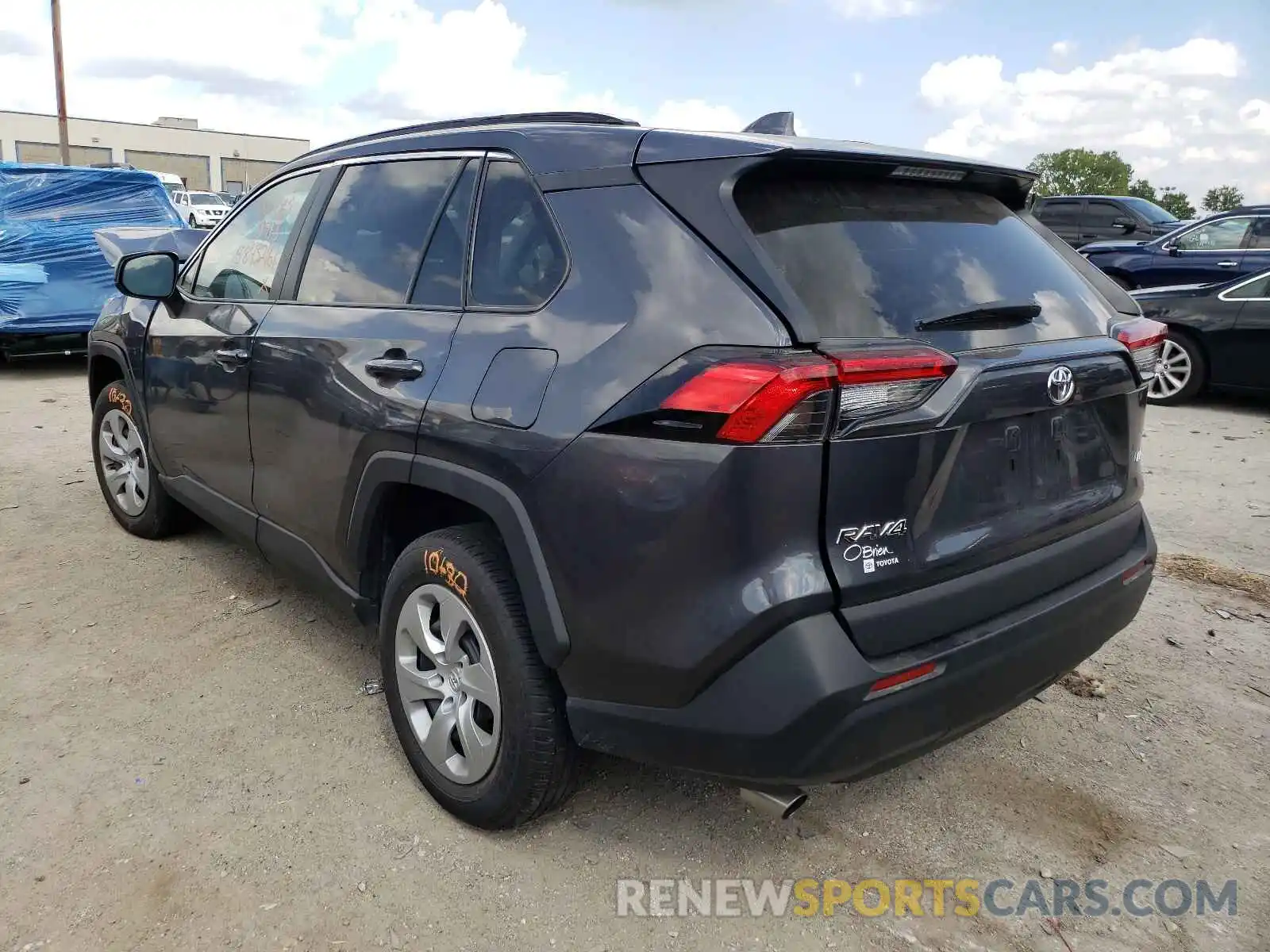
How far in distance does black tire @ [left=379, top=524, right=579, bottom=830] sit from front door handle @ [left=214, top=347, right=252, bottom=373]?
1262mm

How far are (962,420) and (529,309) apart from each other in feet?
3.46

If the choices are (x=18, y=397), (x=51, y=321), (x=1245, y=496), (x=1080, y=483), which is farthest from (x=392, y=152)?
(x=51, y=321)

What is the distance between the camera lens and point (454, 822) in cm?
257

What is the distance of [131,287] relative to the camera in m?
3.97

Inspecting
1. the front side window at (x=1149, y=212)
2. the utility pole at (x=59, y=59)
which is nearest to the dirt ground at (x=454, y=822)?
the front side window at (x=1149, y=212)

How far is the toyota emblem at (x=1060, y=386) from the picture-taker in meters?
2.19

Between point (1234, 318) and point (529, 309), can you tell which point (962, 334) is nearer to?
point (529, 309)

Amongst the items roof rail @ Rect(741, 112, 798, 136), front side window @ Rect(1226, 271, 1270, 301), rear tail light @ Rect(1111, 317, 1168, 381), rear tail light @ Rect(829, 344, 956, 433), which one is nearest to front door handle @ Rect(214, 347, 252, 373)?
roof rail @ Rect(741, 112, 798, 136)

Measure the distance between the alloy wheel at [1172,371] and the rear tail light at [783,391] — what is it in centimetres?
770

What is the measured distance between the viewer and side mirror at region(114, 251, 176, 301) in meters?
3.93

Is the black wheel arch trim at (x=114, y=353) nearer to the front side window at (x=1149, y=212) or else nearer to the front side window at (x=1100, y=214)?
the front side window at (x=1100, y=214)

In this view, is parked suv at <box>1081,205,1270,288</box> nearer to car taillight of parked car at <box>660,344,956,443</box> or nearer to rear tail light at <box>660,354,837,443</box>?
car taillight of parked car at <box>660,344,956,443</box>

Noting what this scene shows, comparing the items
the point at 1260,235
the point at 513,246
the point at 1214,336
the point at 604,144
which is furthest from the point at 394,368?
the point at 1260,235

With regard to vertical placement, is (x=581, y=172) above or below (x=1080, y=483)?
above
